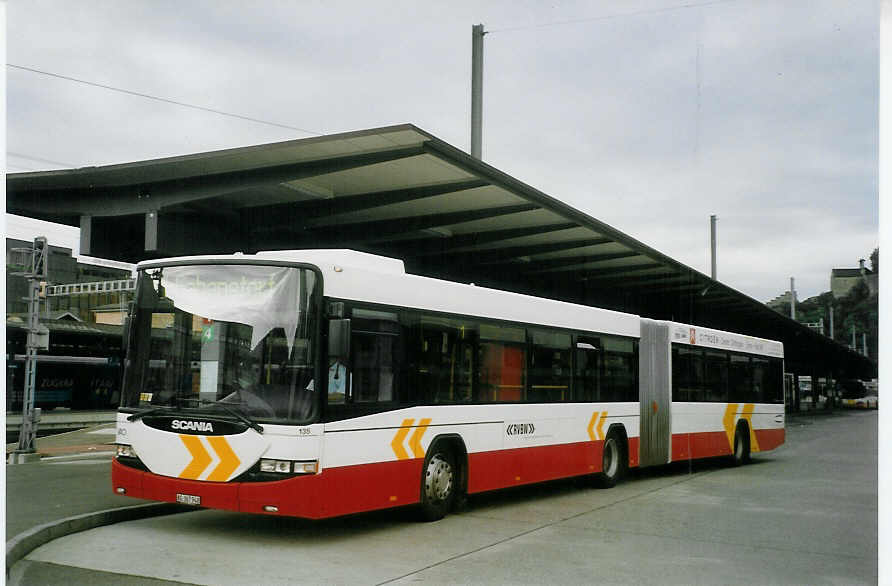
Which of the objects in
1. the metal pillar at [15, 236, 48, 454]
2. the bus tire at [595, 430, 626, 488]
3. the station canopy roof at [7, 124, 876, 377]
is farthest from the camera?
the metal pillar at [15, 236, 48, 454]

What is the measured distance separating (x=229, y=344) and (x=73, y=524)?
262cm

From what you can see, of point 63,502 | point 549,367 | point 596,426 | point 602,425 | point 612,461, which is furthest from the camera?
point 612,461

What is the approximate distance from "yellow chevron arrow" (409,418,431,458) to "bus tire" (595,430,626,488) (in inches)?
208

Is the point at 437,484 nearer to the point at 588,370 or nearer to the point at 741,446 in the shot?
the point at 588,370

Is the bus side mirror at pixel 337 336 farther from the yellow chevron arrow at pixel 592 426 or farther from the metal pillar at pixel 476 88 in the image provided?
the metal pillar at pixel 476 88

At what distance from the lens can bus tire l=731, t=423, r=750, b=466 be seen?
2060cm

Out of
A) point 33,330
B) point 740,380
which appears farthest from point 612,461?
point 33,330

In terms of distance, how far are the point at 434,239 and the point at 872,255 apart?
13177 millimetres

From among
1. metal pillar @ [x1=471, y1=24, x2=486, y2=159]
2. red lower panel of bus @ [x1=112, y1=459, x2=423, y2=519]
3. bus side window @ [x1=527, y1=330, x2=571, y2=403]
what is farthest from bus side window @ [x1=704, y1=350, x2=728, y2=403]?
red lower panel of bus @ [x1=112, y1=459, x2=423, y2=519]

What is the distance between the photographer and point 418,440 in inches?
419

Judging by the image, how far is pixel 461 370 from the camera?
11.6 meters

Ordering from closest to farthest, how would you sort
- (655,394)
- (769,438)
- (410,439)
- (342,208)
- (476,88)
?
(410,439) < (342,208) < (655,394) < (476,88) < (769,438)

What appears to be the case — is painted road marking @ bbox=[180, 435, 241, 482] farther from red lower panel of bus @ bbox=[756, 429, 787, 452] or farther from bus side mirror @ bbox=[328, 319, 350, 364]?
red lower panel of bus @ bbox=[756, 429, 787, 452]

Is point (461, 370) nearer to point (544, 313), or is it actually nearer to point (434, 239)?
point (544, 313)
